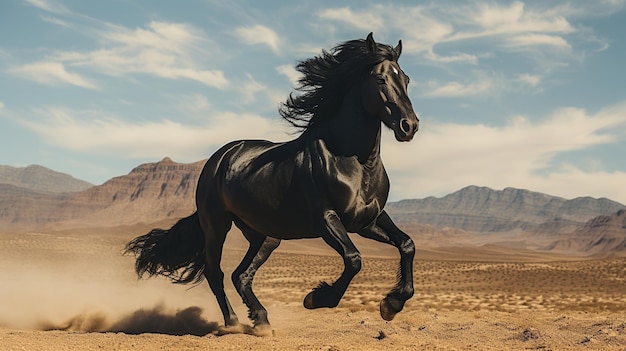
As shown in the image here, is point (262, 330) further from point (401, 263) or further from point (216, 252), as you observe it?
point (401, 263)

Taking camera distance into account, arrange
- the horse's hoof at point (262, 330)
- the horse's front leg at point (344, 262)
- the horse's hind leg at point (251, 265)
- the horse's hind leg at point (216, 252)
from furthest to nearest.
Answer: the horse's hind leg at point (216, 252), the horse's hind leg at point (251, 265), the horse's hoof at point (262, 330), the horse's front leg at point (344, 262)

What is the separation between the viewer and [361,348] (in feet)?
23.1

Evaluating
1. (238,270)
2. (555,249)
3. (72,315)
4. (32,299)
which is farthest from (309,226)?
(555,249)

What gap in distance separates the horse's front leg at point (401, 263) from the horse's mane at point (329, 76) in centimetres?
148

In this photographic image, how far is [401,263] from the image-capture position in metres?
6.84

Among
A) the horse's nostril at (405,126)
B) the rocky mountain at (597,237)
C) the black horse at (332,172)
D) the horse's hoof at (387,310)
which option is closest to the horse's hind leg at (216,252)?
the black horse at (332,172)

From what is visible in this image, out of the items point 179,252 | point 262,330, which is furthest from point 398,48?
point 179,252

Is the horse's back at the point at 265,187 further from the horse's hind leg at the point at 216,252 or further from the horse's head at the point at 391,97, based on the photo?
the horse's head at the point at 391,97

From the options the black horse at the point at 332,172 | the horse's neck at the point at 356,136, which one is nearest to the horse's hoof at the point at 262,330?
the black horse at the point at 332,172

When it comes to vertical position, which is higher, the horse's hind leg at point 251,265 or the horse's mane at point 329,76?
the horse's mane at point 329,76

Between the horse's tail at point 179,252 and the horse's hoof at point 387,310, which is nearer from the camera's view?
the horse's hoof at point 387,310

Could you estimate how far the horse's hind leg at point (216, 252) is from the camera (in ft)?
28.0

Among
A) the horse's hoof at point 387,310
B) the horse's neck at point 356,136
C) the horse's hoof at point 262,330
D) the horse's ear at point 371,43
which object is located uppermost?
the horse's ear at point 371,43

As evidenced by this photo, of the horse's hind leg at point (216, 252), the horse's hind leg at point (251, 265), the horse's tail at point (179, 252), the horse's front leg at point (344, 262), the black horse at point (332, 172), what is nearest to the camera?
the horse's front leg at point (344, 262)
